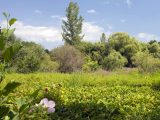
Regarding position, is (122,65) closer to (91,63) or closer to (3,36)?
(91,63)

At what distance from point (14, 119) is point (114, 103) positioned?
5.30 m

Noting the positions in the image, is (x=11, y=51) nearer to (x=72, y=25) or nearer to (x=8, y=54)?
(x=8, y=54)

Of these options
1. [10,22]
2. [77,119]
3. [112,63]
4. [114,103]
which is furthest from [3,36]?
[112,63]

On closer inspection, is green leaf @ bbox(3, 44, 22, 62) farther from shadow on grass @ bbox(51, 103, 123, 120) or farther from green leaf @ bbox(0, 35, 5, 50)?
shadow on grass @ bbox(51, 103, 123, 120)

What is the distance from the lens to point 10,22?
1.39 meters

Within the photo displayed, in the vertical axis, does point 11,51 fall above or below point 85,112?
above

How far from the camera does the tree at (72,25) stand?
141 feet

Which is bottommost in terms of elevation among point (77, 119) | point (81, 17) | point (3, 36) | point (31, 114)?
point (77, 119)

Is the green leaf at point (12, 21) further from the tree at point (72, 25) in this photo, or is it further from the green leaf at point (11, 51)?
the tree at point (72, 25)

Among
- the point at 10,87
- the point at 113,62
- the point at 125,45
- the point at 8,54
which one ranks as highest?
the point at 125,45

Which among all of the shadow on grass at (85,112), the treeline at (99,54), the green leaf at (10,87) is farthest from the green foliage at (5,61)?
the treeline at (99,54)

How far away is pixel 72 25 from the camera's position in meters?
43.8

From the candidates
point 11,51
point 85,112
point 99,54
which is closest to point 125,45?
point 99,54

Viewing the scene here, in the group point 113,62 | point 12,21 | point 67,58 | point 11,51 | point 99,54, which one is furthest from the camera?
point 99,54
